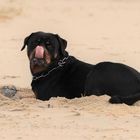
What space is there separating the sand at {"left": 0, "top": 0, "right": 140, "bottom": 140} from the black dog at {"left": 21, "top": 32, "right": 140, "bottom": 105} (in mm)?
248

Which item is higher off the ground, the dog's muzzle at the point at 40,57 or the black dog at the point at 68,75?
the dog's muzzle at the point at 40,57

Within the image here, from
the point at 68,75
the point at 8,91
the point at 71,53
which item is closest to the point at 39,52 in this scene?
the point at 68,75

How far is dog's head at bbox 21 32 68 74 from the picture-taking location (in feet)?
26.6

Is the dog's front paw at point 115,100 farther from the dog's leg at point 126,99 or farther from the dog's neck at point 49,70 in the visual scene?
the dog's neck at point 49,70

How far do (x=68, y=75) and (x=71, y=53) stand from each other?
18.6 feet

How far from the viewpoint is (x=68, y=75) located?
832 cm

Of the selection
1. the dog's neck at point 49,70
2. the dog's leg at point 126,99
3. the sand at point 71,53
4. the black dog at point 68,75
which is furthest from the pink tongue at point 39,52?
the dog's leg at point 126,99

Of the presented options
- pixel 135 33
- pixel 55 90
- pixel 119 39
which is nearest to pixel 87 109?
pixel 55 90

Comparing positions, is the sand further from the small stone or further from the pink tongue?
the pink tongue

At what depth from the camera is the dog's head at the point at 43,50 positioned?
8109 mm

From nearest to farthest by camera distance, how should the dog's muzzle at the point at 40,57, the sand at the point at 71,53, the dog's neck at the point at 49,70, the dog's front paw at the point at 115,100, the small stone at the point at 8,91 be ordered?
the sand at the point at 71,53, the dog's front paw at the point at 115,100, the dog's muzzle at the point at 40,57, the dog's neck at the point at 49,70, the small stone at the point at 8,91

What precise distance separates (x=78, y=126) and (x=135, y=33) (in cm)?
1095

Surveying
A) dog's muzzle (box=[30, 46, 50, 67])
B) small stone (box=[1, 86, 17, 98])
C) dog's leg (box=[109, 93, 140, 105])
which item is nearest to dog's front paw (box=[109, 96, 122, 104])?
dog's leg (box=[109, 93, 140, 105])

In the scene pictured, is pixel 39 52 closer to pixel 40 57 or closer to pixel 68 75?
pixel 40 57
